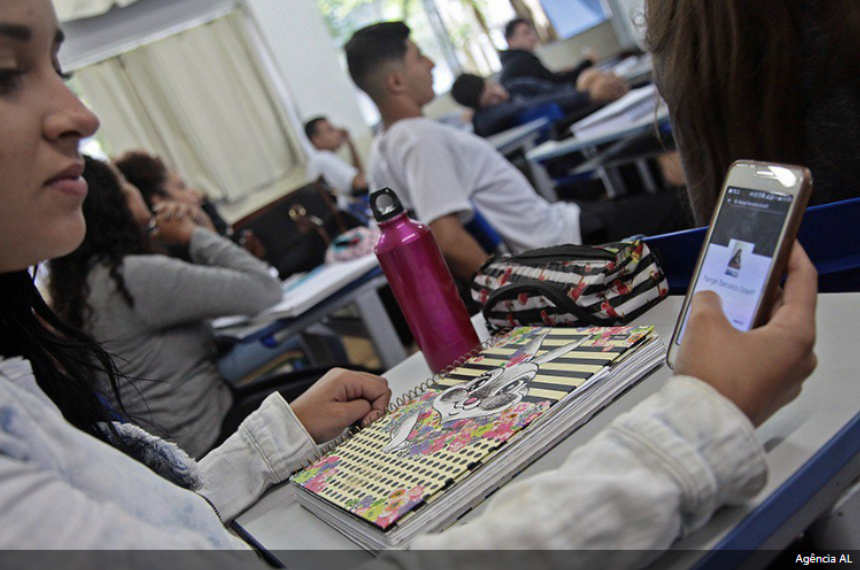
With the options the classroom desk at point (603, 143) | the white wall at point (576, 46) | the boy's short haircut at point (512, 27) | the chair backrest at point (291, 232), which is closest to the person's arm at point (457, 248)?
the classroom desk at point (603, 143)

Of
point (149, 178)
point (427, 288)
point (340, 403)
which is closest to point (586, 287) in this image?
point (427, 288)

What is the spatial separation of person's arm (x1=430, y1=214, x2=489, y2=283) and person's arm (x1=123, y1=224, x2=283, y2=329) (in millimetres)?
600

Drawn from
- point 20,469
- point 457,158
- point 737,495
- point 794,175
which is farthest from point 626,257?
point 457,158

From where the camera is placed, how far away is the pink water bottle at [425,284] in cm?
108

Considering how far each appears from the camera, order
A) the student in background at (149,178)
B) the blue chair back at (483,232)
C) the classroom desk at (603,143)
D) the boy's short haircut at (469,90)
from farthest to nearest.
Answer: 1. the boy's short haircut at (469,90)
2. the student in background at (149,178)
3. the classroom desk at (603,143)
4. the blue chair back at (483,232)

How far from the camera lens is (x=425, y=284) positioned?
3.57ft

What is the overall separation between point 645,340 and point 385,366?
1.81 metres

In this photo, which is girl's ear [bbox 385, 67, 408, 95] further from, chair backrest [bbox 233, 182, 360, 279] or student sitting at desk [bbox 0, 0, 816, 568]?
student sitting at desk [bbox 0, 0, 816, 568]

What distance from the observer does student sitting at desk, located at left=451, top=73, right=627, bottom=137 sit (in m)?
4.07

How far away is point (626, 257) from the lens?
101 centimetres

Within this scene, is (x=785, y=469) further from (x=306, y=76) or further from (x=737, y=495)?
(x=306, y=76)

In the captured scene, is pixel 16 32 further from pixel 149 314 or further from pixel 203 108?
pixel 203 108

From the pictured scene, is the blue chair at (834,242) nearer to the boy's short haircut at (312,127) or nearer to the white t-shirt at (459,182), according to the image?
the white t-shirt at (459,182)

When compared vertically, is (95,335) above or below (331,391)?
above
